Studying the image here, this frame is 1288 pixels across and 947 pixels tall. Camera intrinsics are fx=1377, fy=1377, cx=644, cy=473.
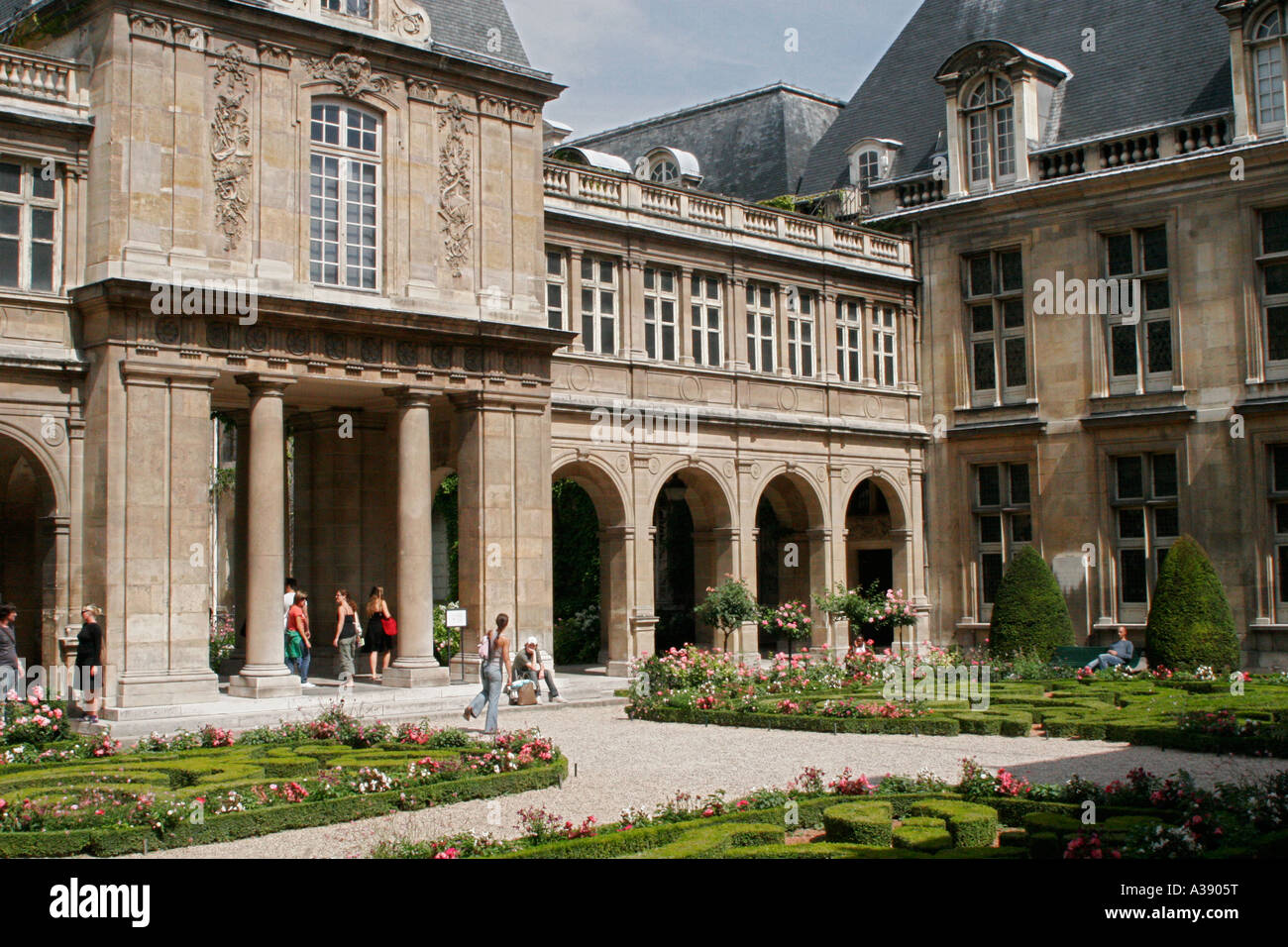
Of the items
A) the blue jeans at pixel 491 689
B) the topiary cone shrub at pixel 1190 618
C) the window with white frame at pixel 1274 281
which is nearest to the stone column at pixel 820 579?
the topiary cone shrub at pixel 1190 618

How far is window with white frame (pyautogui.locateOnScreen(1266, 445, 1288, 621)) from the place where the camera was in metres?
26.9

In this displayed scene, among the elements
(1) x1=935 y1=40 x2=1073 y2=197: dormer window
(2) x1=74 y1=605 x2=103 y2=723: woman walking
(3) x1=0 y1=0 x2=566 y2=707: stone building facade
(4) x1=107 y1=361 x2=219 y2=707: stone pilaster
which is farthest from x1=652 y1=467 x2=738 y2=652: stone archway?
(2) x1=74 y1=605 x2=103 y2=723: woman walking

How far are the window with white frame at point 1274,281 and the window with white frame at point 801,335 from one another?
9.27 m

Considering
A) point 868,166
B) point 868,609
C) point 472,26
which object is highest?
point 868,166

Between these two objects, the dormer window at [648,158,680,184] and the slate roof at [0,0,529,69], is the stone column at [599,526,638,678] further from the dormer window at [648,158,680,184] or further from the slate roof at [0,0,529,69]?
the dormer window at [648,158,680,184]

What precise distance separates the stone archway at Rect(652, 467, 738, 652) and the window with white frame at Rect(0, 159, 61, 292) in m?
12.9

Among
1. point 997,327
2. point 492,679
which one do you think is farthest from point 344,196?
point 997,327

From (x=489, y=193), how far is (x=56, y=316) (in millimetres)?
7424

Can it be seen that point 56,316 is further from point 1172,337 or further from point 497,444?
point 1172,337

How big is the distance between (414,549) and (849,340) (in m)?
13.6

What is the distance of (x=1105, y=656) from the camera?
23922 millimetres

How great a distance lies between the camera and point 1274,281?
2750 centimetres

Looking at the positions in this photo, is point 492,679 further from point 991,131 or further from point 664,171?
point 664,171
